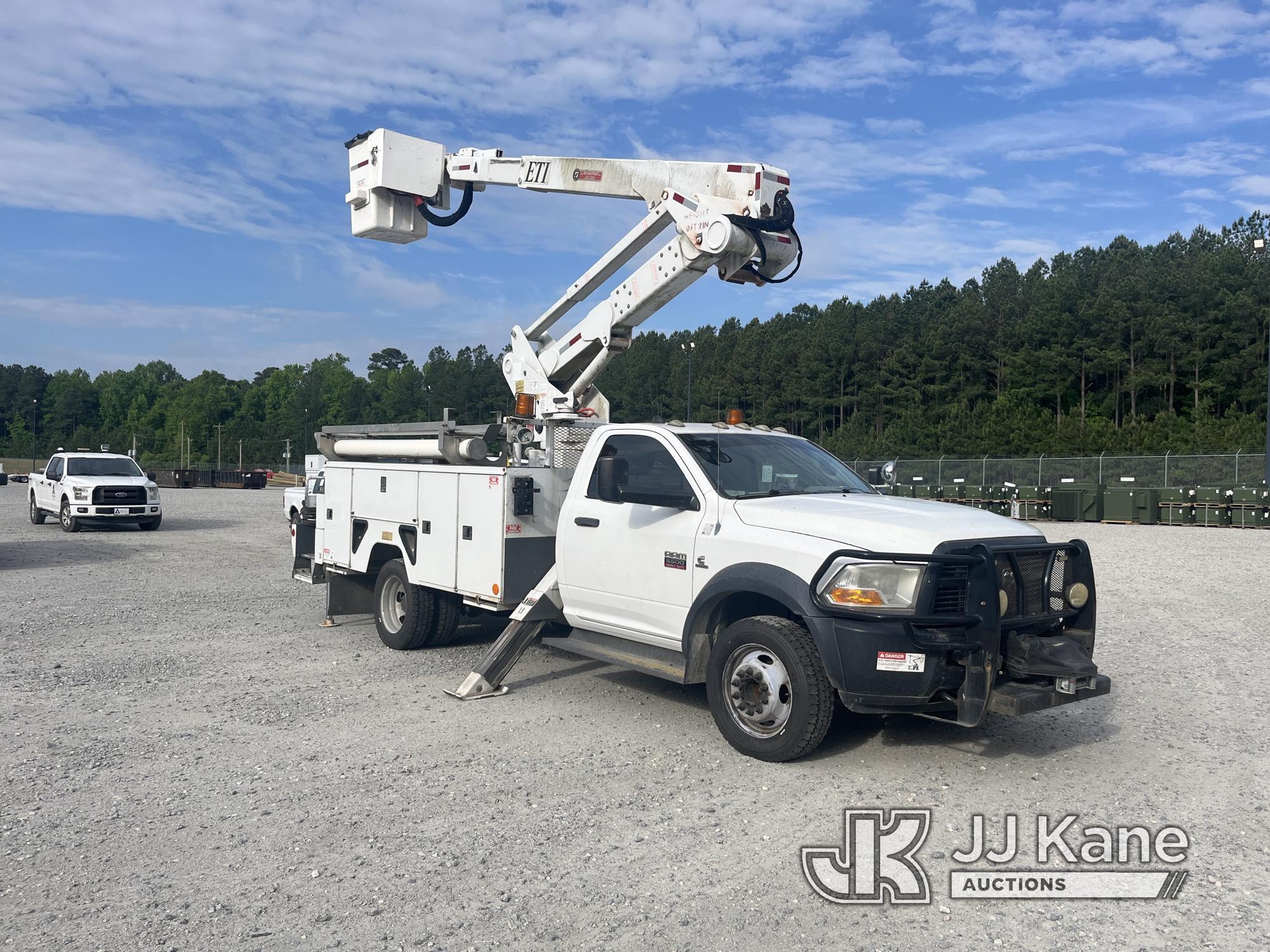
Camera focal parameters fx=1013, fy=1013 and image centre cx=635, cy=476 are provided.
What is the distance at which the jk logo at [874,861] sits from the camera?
4223mm

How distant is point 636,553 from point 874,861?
275 centimetres

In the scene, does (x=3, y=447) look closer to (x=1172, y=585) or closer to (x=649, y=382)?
(x=649, y=382)

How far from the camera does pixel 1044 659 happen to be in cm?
556

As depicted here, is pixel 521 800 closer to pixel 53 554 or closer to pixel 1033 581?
pixel 1033 581

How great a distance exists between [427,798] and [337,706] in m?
2.22

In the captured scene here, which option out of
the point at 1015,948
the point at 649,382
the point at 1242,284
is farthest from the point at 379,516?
the point at 649,382

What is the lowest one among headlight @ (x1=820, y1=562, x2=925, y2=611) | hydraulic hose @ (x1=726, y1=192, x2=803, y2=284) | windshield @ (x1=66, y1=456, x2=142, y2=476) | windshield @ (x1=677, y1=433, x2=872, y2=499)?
headlight @ (x1=820, y1=562, x2=925, y2=611)

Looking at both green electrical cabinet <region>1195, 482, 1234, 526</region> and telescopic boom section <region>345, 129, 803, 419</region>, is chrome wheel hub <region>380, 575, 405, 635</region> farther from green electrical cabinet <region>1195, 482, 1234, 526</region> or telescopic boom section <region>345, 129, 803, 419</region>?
green electrical cabinet <region>1195, 482, 1234, 526</region>

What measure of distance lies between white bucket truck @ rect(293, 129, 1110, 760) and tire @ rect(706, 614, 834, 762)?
1 cm

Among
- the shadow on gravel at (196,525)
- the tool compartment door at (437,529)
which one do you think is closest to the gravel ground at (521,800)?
the tool compartment door at (437,529)

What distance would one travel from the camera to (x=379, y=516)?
935 centimetres

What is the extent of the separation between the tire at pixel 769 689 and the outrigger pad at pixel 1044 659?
1.02m

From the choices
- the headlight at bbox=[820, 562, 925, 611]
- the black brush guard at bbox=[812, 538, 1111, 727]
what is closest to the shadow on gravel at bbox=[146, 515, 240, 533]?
the headlight at bbox=[820, 562, 925, 611]

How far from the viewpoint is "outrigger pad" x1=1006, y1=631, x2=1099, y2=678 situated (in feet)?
18.0
